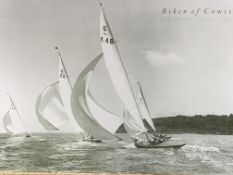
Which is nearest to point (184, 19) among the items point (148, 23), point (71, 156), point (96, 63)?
point (148, 23)

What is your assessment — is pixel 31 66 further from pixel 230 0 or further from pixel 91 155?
pixel 230 0

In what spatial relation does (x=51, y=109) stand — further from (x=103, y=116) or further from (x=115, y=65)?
(x=115, y=65)

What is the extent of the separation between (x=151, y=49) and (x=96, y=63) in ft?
1.21

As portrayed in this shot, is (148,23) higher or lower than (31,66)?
higher

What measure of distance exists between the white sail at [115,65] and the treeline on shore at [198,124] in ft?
0.75

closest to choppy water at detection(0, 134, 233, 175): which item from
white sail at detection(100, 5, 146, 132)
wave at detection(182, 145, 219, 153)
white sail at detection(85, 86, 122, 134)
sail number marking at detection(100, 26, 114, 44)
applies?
wave at detection(182, 145, 219, 153)

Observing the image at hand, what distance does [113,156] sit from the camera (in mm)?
2914

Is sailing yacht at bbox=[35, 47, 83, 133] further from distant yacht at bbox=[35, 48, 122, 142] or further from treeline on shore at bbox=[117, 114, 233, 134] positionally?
treeline on shore at bbox=[117, 114, 233, 134]

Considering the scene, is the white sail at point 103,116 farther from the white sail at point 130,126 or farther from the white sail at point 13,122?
the white sail at point 13,122

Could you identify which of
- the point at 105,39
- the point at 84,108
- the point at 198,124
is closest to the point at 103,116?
the point at 84,108

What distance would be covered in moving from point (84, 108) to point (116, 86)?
259 millimetres

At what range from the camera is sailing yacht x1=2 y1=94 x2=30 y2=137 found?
2980 mm

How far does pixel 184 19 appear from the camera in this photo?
9.29 feet

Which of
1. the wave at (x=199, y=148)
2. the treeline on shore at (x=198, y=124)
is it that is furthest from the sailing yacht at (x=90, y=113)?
the wave at (x=199, y=148)
